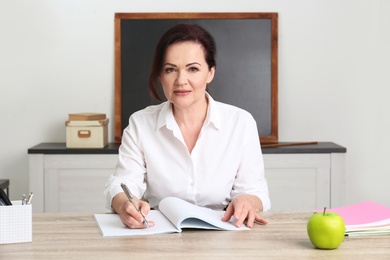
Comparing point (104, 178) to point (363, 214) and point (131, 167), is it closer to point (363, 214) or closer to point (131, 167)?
point (131, 167)

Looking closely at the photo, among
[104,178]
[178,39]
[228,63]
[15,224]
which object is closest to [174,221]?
[15,224]

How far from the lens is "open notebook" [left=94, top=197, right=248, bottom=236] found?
2027 millimetres

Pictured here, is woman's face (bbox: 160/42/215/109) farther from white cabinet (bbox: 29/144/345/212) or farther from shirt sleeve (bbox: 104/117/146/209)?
white cabinet (bbox: 29/144/345/212)

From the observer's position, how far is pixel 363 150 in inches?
177

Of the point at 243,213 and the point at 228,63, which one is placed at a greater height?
the point at 228,63

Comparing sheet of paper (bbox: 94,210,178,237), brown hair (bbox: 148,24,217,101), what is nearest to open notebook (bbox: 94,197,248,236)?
sheet of paper (bbox: 94,210,178,237)

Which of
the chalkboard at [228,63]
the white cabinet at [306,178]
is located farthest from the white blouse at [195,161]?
the chalkboard at [228,63]

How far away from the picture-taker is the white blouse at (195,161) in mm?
2604

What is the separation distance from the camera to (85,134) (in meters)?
4.16

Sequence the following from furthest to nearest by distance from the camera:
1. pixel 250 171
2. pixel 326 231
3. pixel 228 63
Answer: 1. pixel 228 63
2. pixel 250 171
3. pixel 326 231

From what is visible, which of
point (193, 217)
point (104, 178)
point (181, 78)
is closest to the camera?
point (193, 217)

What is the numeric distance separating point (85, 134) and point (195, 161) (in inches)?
66.0

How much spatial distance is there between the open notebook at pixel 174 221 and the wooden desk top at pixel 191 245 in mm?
28

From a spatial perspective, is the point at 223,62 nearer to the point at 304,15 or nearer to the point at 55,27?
the point at 304,15
